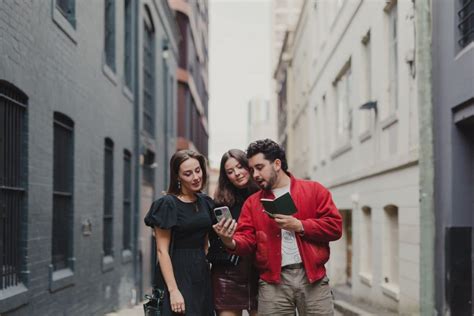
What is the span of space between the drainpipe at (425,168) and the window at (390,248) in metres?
4.65

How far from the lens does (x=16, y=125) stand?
27.6ft

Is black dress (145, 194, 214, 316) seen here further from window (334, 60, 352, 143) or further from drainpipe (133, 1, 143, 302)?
window (334, 60, 352, 143)

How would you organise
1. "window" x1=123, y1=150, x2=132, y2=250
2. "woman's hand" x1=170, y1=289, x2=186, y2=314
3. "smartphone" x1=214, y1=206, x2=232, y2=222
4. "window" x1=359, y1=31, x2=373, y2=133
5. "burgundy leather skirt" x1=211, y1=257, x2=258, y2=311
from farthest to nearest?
1. "window" x1=123, y1=150, x2=132, y2=250
2. "window" x1=359, y1=31, x2=373, y2=133
3. "burgundy leather skirt" x1=211, y1=257, x2=258, y2=311
4. "woman's hand" x1=170, y1=289, x2=186, y2=314
5. "smartphone" x1=214, y1=206, x2=232, y2=222

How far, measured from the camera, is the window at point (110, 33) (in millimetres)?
14359

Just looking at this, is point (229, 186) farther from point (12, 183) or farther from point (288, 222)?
point (12, 183)

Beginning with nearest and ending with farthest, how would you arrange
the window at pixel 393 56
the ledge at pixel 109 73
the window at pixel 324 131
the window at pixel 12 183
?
the window at pixel 12 183
the ledge at pixel 109 73
the window at pixel 393 56
the window at pixel 324 131

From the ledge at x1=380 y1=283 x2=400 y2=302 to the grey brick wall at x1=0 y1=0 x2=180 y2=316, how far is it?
4.77 meters

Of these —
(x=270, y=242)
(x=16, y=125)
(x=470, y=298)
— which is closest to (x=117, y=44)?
(x=16, y=125)

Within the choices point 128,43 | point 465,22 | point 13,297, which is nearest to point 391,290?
point 465,22

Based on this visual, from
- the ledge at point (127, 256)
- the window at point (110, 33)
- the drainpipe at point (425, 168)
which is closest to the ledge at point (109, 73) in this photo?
the window at point (110, 33)

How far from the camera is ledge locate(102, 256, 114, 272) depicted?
13.4 metres

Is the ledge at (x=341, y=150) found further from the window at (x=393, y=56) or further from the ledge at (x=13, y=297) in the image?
the ledge at (x=13, y=297)

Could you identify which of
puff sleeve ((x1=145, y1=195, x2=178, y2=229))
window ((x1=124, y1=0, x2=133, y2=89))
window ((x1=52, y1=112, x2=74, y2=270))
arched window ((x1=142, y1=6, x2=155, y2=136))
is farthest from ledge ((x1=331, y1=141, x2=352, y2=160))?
puff sleeve ((x1=145, y1=195, x2=178, y2=229))

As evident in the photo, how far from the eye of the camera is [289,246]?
5641 mm
